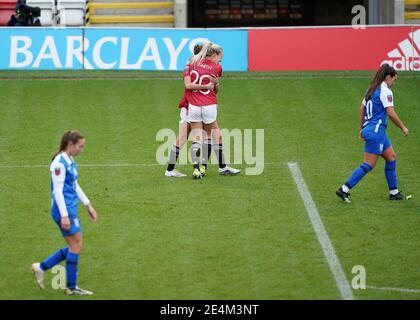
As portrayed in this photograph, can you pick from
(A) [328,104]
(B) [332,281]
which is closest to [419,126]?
(A) [328,104]

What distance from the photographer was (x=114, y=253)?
13.2 m

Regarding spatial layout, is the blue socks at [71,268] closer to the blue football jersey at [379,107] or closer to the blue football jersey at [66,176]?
the blue football jersey at [66,176]

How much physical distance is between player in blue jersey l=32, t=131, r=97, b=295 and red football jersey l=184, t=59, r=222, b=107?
5.35 meters

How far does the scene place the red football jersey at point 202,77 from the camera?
1645 cm

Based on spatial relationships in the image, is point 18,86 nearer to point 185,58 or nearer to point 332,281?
point 185,58

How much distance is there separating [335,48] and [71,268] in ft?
50.2

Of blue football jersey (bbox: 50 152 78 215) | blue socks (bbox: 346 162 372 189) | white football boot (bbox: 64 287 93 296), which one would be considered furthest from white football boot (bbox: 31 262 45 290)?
blue socks (bbox: 346 162 372 189)

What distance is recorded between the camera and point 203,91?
16562 mm

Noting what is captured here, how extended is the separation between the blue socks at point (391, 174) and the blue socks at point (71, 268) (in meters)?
5.82

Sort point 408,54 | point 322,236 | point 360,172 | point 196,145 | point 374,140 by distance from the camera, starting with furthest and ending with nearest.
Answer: point 408,54
point 196,145
point 360,172
point 374,140
point 322,236

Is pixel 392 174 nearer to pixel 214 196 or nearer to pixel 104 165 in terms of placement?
pixel 214 196

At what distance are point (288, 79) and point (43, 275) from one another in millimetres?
14443

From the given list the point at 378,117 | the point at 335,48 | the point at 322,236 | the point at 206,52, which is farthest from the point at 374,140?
the point at 335,48

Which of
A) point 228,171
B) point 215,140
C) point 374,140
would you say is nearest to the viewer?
point 374,140
